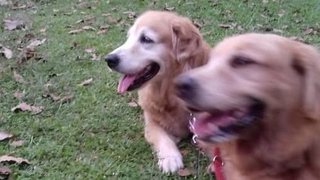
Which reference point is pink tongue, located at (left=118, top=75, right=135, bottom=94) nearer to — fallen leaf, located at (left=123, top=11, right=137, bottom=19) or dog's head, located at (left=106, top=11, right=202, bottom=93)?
dog's head, located at (left=106, top=11, right=202, bottom=93)

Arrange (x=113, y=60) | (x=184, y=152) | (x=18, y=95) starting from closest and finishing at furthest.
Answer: (x=184, y=152), (x=113, y=60), (x=18, y=95)

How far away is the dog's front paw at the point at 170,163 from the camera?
392cm

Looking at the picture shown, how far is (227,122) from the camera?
2678 mm

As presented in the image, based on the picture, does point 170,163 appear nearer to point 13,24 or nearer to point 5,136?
point 5,136

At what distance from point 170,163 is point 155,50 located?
0.91 meters

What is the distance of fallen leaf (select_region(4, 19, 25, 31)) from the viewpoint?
7677mm

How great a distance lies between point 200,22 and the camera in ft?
25.3

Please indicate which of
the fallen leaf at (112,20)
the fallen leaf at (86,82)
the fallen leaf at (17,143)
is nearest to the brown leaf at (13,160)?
the fallen leaf at (17,143)

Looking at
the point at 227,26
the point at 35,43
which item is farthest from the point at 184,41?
the point at 227,26

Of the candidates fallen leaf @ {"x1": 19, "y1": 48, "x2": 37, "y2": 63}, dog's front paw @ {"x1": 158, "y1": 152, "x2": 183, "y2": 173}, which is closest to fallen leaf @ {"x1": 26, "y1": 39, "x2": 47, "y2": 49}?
fallen leaf @ {"x1": 19, "y1": 48, "x2": 37, "y2": 63}

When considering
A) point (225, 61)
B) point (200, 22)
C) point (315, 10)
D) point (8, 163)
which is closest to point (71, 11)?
point (200, 22)

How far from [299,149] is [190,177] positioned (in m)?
1.29

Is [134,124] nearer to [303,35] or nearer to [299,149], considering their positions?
[299,149]

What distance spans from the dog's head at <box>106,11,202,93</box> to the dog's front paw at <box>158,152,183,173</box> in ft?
2.27
